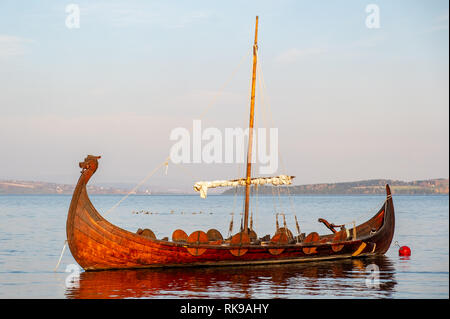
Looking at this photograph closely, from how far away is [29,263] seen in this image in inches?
1351

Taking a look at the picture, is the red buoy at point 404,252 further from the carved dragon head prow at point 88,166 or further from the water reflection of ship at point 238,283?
the carved dragon head prow at point 88,166

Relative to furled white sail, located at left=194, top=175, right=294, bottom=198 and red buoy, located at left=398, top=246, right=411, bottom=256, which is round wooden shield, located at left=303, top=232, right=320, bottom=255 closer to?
furled white sail, located at left=194, top=175, right=294, bottom=198

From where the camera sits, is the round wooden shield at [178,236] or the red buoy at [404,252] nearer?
the round wooden shield at [178,236]

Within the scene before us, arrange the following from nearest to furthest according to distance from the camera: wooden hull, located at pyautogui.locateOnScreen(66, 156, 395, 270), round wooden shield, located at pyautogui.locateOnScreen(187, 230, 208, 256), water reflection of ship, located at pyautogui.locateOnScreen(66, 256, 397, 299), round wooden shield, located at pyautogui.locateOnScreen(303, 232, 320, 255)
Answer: water reflection of ship, located at pyautogui.locateOnScreen(66, 256, 397, 299) → wooden hull, located at pyautogui.locateOnScreen(66, 156, 395, 270) → round wooden shield, located at pyautogui.locateOnScreen(187, 230, 208, 256) → round wooden shield, located at pyautogui.locateOnScreen(303, 232, 320, 255)

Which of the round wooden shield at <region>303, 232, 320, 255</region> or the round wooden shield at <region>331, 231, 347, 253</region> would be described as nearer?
the round wooden shield at <region>303, 232, 320, 255</region>

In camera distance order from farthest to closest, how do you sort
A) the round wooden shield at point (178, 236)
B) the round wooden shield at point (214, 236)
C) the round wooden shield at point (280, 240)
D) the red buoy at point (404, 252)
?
the red buoy at point (404, 252), the round wooden shield at point (214, 236), the round wooden shield at point (280, 240), the round wooden shield at point (178, 236)

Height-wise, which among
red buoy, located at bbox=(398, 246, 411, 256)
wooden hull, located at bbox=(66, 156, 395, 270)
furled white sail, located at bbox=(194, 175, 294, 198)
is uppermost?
furled white sail, located at bbox=(194, 175, 294, 198)

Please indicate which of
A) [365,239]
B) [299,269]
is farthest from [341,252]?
[299,269]

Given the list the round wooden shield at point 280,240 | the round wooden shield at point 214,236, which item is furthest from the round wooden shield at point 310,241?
the round wooden shield at point 214,236

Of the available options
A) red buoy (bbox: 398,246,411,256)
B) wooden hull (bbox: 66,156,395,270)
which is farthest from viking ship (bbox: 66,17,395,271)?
red buoy (bbox: 398,246,411,256)

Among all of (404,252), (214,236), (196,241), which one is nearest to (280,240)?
(214,236)

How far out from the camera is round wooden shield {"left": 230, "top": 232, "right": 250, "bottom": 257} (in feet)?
93.4

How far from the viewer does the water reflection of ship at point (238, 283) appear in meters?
22.4
